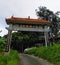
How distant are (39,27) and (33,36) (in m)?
10.8

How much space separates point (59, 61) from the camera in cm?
1883

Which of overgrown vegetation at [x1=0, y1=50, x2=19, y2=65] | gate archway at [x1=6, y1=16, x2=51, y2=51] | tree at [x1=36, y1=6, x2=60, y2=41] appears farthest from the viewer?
tree at [x1=36, y1=6, x2=60, y2=41]

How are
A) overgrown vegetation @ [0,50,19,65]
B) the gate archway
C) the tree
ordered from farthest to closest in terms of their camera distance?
the tree → the gate archway → overgrown vegetation @ [0,50,19,65]

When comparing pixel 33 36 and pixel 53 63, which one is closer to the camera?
pixel 53 63

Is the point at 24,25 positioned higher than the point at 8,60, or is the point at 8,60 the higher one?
the point at 24,25

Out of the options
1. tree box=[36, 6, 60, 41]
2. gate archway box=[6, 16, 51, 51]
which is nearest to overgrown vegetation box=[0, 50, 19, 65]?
gate archway box=[6, 16, 51, 51]

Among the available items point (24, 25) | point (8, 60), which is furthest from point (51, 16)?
point (8, 60)

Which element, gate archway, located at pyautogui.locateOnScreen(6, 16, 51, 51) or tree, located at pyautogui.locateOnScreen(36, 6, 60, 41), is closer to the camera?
gate archway, located at pyautogui.locateOnScreen(6, 16, 51, 51)

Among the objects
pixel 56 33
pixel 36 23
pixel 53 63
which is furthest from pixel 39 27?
pixel 53 63

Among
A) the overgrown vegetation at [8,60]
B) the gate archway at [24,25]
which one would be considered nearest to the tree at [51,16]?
the gate archway at [24,25]

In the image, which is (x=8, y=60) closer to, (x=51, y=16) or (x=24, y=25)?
(x=24, y=25)

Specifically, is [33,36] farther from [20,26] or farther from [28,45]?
[20,26]

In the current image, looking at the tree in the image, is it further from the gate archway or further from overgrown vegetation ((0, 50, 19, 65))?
overgrown vegetation ((0, 50, 19, 65))

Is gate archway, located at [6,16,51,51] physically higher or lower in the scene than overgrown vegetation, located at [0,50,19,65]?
higher
